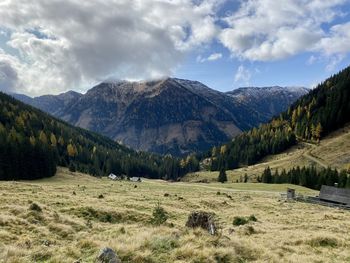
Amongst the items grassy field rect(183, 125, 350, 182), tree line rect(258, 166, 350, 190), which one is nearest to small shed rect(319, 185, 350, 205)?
tree line rect(258, 166, 350, 190)

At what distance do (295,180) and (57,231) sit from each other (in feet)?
422

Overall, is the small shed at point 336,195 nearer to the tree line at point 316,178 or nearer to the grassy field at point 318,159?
the tree line at point 316,178

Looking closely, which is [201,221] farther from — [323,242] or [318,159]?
[318,159]

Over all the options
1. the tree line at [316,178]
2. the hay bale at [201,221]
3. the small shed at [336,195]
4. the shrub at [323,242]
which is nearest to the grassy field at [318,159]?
the tree line at [316,178]

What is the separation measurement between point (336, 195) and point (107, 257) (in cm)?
7602

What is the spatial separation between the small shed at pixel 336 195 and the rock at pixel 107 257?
74.4 metres

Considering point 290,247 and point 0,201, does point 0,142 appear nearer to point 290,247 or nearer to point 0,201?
point 0,201

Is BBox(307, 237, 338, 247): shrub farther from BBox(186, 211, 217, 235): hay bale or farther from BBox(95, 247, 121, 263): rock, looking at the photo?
BBox(95, 247, 121, 263): rock

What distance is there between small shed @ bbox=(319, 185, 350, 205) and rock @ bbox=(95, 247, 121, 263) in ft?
244

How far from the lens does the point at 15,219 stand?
22.8 m

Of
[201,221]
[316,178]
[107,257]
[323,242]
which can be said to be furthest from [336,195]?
[107,257]

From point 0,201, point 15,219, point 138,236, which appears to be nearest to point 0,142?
point 0,201

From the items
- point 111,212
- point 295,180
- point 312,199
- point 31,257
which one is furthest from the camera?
point 295,180

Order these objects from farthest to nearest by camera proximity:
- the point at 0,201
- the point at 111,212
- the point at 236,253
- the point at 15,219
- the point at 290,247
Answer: the point at 111,212, the point at 0,201, the point at 15,219, the point at 290,247, the point at 236,253
